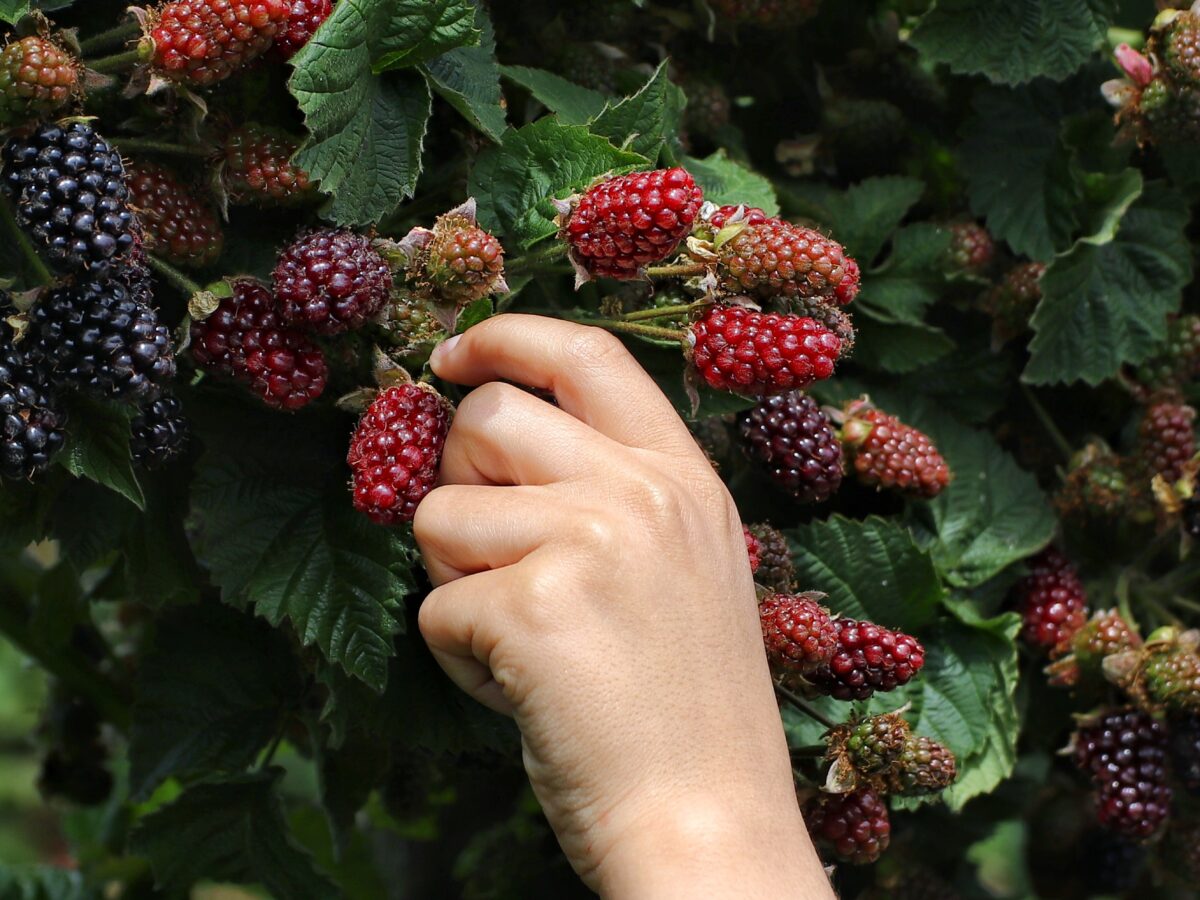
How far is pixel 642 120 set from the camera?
1.08m

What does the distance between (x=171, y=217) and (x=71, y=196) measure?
13cm

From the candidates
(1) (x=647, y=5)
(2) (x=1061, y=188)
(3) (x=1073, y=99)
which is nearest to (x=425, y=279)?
(1) (x=647, y=5)

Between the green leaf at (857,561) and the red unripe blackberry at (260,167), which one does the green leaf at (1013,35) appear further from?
the red unripe blackberry at (260,167)

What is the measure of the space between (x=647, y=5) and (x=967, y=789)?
0.95 meters

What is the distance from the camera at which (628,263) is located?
911 mm

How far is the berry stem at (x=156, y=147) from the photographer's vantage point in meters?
0.94

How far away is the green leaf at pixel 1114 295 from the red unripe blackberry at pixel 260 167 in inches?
35.1

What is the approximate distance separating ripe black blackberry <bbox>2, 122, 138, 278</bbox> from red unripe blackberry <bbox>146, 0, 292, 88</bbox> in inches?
3.4

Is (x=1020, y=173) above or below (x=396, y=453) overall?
below

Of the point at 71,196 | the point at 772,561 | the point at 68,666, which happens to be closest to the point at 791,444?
the point at 772,561

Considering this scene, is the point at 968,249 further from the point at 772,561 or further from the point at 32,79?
the point at 32,79

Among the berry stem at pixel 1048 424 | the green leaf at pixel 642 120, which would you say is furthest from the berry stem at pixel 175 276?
the berry stem at pixel 1048 424

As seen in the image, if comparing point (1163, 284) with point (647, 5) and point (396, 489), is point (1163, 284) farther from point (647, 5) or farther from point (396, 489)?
point (396, 489)

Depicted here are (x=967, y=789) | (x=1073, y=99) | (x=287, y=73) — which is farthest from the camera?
(x=1073, y=99)
